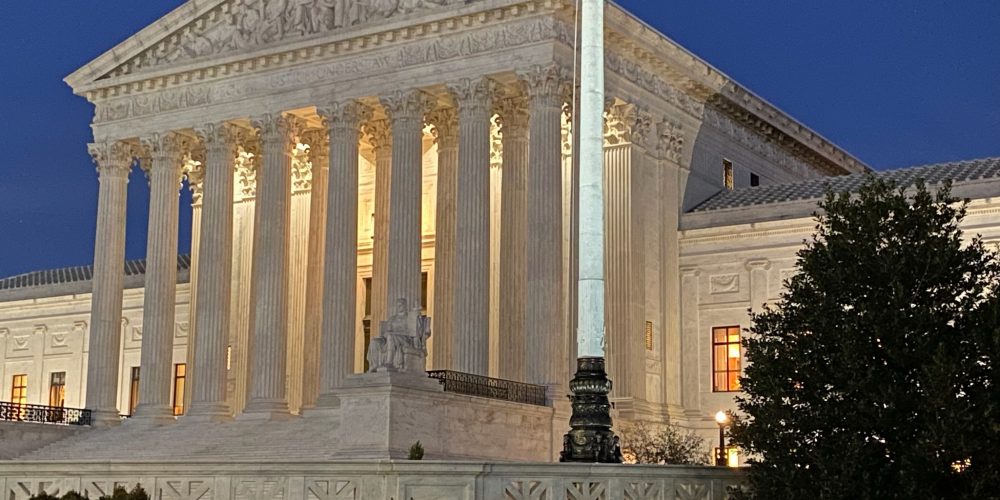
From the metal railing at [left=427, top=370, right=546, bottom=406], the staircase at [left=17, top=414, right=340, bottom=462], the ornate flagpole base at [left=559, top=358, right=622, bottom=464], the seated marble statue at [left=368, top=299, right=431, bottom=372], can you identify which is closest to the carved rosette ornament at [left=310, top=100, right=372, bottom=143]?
the staircase at [left=17, top=414, right=340, bottom=462]

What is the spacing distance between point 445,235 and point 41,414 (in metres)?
15.1

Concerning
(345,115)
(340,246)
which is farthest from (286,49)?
(340,246)

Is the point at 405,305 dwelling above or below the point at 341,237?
below

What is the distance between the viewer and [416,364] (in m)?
34.6

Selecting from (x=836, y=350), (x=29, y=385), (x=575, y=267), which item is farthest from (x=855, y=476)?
(x=29, y=385)

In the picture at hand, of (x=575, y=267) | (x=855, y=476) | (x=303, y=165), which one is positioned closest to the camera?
(x=855, y=476)

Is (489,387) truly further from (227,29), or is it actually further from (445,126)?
(227,29)

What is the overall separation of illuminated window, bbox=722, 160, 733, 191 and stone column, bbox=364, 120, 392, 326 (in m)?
12.8

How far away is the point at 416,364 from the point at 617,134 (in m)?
13.7

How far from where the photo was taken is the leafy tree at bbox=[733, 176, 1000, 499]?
20.4 metres

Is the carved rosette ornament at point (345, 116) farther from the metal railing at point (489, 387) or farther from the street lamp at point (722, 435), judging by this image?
the street lamp at point (722, 435)

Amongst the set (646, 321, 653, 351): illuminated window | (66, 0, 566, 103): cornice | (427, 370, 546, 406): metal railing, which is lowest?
(427, 370, 546, 406): metal railing

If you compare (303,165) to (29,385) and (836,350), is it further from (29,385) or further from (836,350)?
(836,350)

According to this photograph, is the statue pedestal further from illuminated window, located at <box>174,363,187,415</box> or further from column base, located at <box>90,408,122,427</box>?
illuminated window, located at <box>174,363,187,415</box>
